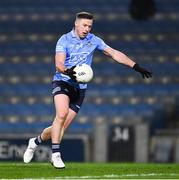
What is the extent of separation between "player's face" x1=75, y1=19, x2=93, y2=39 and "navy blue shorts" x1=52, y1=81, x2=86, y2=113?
55cm

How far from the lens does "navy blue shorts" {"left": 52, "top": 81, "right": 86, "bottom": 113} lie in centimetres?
839

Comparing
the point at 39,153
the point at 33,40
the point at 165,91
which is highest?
the point at 33,40

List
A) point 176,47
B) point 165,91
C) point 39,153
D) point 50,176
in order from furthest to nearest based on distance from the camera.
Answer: point 176,47 → point 165,91 → point 39,153 → point 50,176

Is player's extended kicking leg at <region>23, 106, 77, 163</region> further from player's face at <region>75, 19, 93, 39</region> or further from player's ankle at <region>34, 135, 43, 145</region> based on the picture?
player's face at <region>75, 19, 93, 39</region>

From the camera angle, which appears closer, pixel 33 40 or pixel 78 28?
pixel 78 28

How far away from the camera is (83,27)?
8.32m

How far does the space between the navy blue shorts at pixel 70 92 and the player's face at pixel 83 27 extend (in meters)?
0.55

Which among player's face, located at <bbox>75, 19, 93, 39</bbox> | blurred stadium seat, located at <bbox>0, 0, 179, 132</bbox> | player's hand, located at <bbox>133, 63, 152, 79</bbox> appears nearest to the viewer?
player's face, located at <bbox>75, 19, 93, 39</bbox>

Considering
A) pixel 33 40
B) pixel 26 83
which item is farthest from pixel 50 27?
pixel 26 83

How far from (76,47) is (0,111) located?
9788 millimetres

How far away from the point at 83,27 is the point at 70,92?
0.71m

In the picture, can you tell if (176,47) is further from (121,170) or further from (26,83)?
(121,170)

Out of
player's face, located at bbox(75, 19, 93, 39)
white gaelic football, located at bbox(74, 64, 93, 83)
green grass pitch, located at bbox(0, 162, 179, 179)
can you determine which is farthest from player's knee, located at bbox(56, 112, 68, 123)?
player's face, located at bbox(75, 19, 93, 39)

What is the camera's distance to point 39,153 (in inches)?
610
